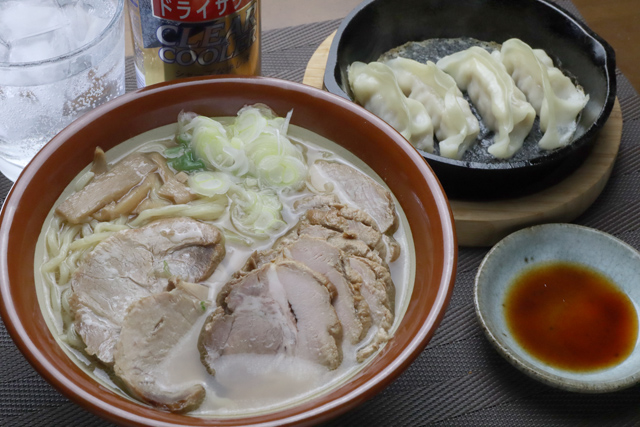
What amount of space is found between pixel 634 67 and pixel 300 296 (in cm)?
260

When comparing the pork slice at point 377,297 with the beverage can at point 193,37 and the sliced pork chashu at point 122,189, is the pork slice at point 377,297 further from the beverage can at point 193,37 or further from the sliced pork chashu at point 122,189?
the beverage can at point 193,37

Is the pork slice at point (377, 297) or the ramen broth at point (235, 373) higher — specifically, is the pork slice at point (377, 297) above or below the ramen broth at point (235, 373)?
above

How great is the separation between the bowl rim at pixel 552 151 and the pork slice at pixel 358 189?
43 centimetres

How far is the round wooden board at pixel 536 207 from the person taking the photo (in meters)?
2.59

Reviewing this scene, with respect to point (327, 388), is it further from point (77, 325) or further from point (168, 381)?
point (77, 325)

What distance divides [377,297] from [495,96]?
59.0 inches

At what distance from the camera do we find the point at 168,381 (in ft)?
5.70

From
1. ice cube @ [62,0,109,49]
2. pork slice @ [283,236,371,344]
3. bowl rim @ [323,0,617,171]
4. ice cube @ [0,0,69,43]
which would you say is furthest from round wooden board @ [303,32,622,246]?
ice cube @ [0,0,69,43]

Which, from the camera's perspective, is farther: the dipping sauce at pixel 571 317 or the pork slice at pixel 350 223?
the dipping sauce at pixel 571 317

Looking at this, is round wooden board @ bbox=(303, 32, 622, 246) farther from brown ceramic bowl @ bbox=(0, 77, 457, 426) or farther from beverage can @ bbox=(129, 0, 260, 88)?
beverage can @ bbox=(129, 0, 260, 88)

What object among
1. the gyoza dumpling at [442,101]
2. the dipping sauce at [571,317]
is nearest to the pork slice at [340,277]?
the dipping sauce at [571,317]

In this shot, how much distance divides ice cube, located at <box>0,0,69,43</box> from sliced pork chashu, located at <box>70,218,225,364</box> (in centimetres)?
100

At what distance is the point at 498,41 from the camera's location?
11.5ft

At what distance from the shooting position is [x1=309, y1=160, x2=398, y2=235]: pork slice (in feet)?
6.93
